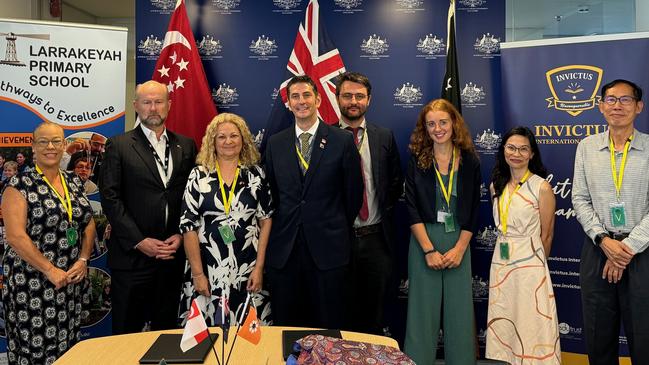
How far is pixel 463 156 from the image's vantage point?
10.8 feet

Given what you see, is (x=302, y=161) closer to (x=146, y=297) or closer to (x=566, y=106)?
(x=146, y=297)

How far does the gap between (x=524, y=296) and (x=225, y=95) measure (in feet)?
8.99

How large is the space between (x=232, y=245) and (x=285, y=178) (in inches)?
19.0

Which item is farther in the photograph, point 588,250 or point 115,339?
point 588,250

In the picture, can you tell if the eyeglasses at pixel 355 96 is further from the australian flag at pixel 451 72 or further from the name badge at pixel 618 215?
the name badge at pixel 618 215

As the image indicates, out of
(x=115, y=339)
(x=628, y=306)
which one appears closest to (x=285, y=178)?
(x=115, y=339)

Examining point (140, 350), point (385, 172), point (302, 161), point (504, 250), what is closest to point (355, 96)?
point (385, 172)

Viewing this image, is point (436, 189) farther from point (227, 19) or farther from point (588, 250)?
point (227, 19)

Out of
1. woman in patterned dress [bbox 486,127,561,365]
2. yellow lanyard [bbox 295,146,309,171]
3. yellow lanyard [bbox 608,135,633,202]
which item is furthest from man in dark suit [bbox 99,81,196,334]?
yellow lanyard [bbox 608,135,633,202]

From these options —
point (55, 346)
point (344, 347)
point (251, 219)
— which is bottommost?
point (55, 346)

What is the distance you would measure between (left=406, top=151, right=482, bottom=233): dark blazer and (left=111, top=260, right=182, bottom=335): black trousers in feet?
5.07

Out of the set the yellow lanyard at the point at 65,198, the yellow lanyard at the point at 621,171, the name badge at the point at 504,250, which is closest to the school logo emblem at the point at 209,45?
the yellow lanyard at the point at 65,198

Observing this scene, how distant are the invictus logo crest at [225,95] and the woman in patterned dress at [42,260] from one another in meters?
1.50

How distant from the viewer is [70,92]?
12.6ft
